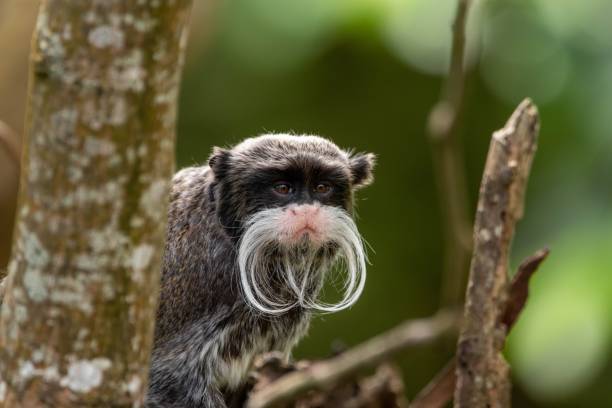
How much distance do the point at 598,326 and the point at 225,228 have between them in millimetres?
3303

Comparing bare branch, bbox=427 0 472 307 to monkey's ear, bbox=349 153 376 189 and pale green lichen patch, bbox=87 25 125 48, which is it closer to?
pale green lichen patch, bbox=87 25 125 48

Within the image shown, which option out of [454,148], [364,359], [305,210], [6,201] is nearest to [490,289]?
[454,148]

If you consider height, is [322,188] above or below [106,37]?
below

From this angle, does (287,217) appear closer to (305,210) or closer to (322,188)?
(305,210)

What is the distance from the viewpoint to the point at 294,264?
371 cm

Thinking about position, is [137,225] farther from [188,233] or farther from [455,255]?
[188,233]

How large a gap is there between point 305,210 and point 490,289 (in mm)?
1049

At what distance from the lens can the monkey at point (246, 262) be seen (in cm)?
357

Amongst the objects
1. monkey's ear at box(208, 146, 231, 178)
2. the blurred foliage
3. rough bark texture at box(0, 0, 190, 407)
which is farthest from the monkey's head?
the blurred foliage

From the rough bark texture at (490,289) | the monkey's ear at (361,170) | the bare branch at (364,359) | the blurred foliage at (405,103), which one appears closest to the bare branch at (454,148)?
the rough bark texture at (490,289)

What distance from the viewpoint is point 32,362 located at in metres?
2.14

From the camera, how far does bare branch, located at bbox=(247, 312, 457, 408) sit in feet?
5.94

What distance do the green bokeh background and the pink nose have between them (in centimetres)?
365

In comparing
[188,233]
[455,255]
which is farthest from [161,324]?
[455,255]
